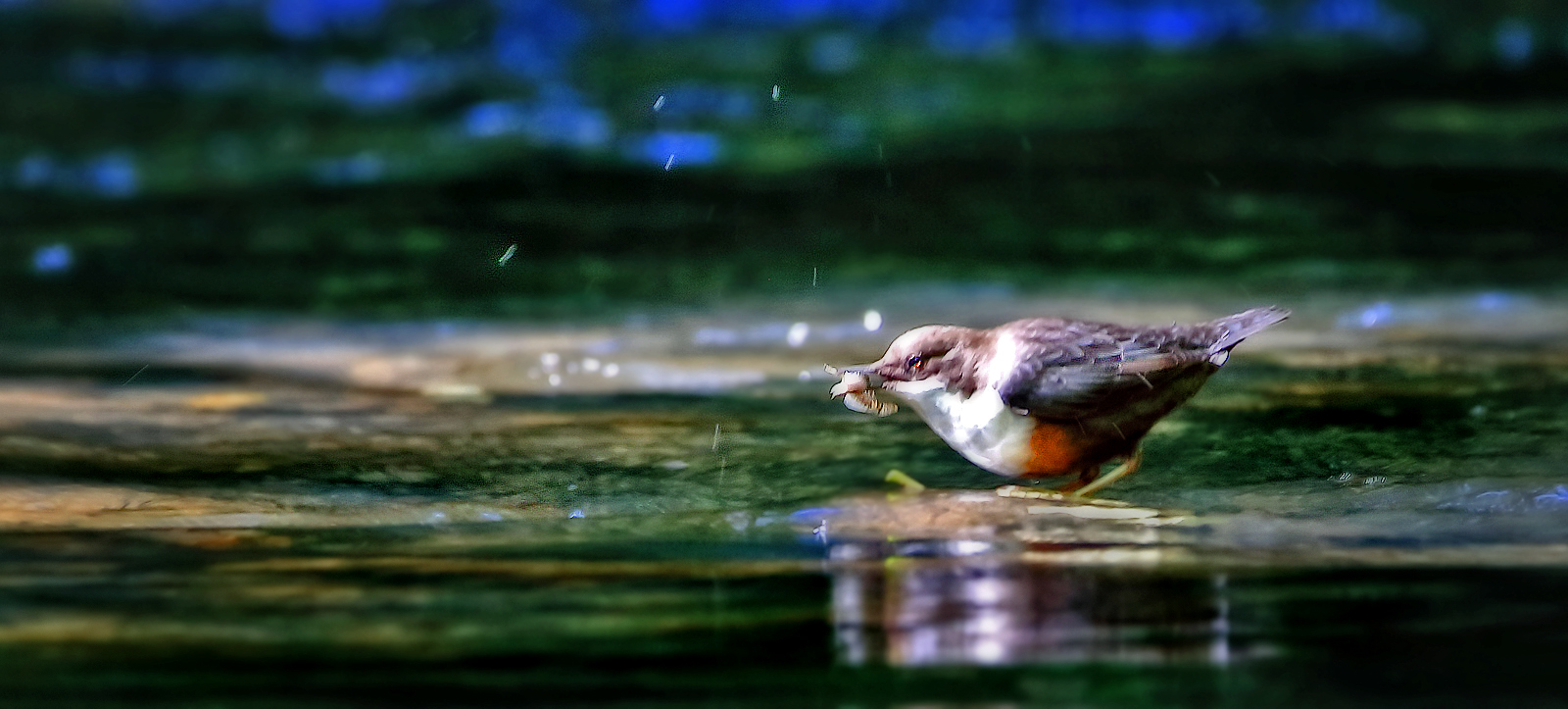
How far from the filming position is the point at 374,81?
11625 millimetres

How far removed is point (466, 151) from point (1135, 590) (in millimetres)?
A: 7729

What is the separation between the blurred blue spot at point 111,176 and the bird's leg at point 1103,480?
24.0ft

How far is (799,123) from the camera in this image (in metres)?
10.5

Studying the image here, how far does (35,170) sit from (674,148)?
374 cm

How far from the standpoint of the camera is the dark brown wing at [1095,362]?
13.2 ft

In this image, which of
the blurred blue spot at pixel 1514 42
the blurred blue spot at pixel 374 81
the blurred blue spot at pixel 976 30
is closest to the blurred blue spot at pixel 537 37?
the blurred blue spot at pixel 374 81

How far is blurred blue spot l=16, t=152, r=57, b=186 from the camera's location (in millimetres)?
10289

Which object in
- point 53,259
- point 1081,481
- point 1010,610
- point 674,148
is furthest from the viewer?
point 674,148

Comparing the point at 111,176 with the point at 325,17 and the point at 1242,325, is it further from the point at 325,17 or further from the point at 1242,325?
the point at 1242,325

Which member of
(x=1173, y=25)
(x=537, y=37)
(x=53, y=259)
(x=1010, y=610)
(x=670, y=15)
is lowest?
(x=1010, y=610)

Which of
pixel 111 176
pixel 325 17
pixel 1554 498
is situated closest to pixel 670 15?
pixel 325 17

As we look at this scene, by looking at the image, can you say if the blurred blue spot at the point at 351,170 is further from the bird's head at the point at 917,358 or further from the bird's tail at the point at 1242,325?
the bird's tail at the point at 1242,325

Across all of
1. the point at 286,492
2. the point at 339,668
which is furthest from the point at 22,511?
the point at 339,668

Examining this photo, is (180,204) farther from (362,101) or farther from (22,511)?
(22,511)
